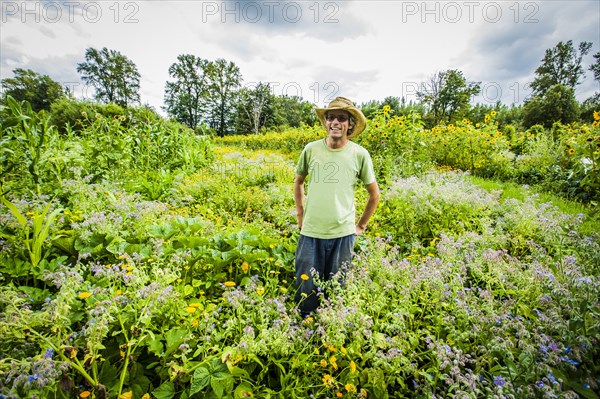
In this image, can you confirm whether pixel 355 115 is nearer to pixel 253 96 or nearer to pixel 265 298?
pixel 265 298

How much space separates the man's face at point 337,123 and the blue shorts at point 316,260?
99 centimetres

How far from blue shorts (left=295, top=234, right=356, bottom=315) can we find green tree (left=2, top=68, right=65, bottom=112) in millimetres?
46867

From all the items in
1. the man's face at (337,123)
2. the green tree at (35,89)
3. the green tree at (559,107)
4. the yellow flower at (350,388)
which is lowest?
the yellow flower at (350,388)

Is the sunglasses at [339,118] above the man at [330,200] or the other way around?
above

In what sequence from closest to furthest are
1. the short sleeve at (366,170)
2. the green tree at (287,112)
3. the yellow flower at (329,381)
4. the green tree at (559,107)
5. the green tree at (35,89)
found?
the yellow flower at (329,381)
the short sleeve at (366,170)
the green tree at (559,107)
the green tree at (35,89)
the green tree at (287,112)

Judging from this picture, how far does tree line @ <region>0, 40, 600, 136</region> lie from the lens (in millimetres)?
32906

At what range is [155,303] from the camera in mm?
1829

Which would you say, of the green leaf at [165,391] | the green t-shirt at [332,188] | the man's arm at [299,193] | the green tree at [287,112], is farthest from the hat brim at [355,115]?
the green tree at [287,112]

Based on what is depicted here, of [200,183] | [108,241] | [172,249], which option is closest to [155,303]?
[172,249]

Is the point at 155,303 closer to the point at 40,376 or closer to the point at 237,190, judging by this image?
the point at 40,376

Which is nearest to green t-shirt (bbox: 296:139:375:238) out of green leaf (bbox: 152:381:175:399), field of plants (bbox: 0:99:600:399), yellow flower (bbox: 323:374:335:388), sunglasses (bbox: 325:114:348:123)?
sunglasses (bbox: 325:114:348:123)

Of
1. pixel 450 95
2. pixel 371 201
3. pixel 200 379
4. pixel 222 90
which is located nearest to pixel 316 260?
pixel 371 201

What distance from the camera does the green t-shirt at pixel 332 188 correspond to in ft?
7.98

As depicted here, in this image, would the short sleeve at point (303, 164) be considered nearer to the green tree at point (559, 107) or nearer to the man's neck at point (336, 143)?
the man's neck at point (336, 143)
